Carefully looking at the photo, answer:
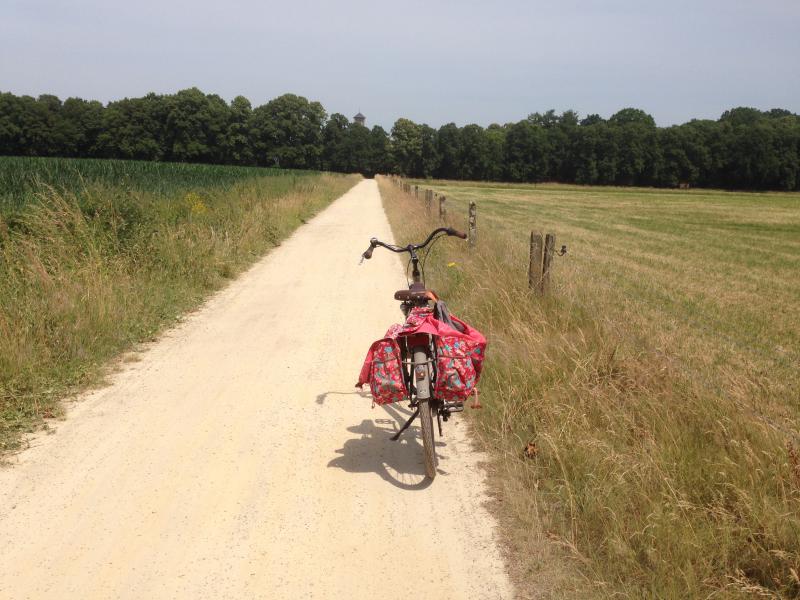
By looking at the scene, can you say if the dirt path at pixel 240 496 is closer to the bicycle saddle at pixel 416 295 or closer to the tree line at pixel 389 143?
the bicycle saddle at pixel 416 295

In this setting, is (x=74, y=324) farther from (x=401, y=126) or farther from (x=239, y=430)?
(x=401, y=126)

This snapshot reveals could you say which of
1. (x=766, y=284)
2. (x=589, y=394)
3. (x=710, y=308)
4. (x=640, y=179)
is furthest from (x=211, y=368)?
(x=640, y=179)

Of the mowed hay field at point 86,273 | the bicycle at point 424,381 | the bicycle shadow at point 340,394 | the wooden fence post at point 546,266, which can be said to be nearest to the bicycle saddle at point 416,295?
the bicycle at point 424,381

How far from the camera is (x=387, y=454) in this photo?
4738 millimetres

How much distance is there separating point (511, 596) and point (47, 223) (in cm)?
834

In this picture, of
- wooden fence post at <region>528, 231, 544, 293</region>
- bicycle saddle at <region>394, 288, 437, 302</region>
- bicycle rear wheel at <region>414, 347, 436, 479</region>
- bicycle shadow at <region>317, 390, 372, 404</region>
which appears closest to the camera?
bicycle rear wheel at <region>414, 347, 436, 479</region>

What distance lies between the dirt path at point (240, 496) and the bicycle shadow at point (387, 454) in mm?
16

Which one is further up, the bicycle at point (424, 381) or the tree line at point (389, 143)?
the tree line at point (389, 143)

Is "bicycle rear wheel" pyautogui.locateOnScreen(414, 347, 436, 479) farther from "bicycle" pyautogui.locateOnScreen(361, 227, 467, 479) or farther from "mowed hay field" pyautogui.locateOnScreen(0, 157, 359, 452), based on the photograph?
"mowed hay field" pyautogui.locateOnScreen(0, 157, 359, 452)

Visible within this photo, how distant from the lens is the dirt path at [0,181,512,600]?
3.14m

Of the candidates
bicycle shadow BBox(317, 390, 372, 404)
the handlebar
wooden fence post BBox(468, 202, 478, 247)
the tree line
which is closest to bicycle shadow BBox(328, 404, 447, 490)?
bicycle shadow BBox(317, 390, 372, 404)

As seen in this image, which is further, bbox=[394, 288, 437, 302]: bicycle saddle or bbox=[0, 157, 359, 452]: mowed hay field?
bbox=[0, 157, 359, 452]: mowed hay field

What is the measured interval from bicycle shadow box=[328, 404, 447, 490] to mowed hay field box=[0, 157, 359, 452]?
2.48 m

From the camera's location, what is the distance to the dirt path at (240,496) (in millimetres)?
3145
